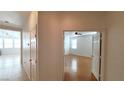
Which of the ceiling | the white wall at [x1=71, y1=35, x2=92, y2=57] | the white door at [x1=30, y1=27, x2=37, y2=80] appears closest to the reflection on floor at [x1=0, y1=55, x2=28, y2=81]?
the white door at [x1=30, y1=27, x2=37, y2=80]

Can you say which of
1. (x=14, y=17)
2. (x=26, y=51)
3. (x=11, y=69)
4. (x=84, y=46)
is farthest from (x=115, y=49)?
(x=11, y=69)

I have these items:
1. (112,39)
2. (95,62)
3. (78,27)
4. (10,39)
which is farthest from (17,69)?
(112,39)

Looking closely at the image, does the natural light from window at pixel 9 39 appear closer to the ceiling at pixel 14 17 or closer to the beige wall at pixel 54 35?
the ceiling at pixel 14 17

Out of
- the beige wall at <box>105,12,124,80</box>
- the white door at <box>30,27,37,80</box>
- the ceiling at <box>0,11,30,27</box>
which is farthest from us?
the white door at <box>30,27,37,80</box>

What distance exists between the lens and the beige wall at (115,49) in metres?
1.49

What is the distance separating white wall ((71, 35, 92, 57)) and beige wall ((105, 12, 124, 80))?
0.96ft

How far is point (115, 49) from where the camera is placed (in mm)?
1578

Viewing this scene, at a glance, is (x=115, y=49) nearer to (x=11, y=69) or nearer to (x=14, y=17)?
(x=14, y=17)

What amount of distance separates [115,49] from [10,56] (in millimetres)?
1487

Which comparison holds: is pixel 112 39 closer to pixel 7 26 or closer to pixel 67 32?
pixel 67 32

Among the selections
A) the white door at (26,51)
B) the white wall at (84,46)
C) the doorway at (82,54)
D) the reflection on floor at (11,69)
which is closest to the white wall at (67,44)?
the doorway at (82,54)

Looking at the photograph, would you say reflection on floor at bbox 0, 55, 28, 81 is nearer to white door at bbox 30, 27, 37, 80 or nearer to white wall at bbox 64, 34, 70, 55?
white door at bbox 30, 27, 37, 80

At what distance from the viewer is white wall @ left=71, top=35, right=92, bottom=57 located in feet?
5.91

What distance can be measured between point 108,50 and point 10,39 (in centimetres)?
135
